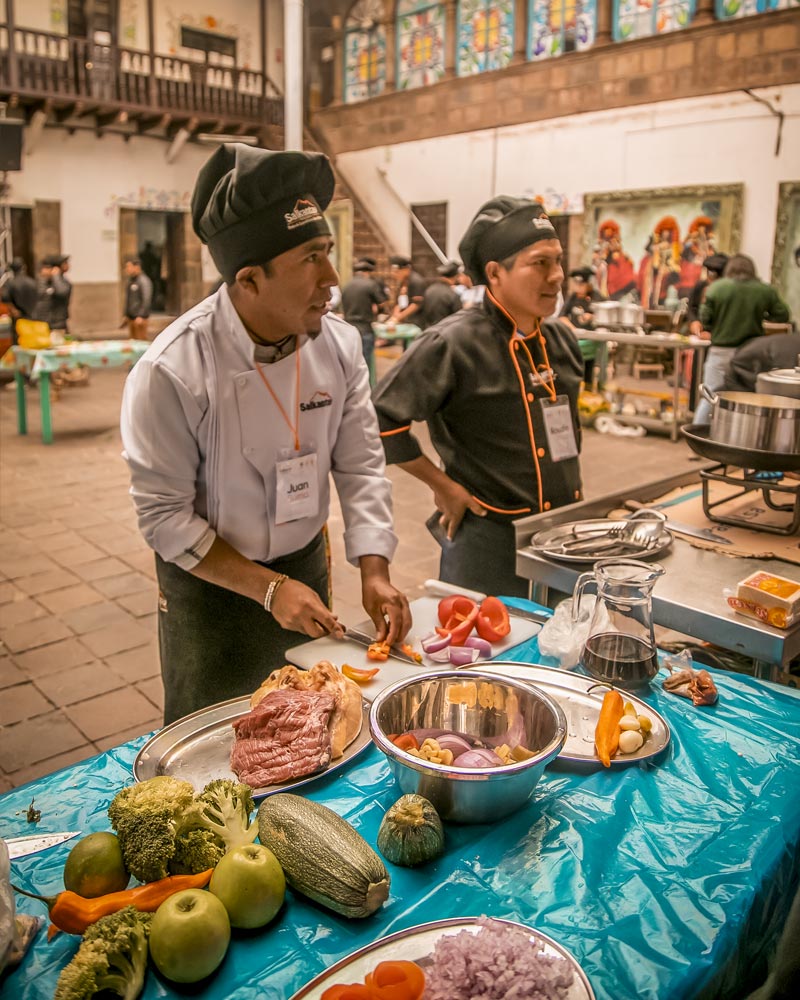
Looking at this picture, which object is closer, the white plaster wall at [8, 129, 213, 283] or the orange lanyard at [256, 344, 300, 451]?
the orange lanyard at [256, 344, 300, 451]

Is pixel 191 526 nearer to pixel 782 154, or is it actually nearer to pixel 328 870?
pixel 328 870

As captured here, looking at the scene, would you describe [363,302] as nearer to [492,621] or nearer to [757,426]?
[757,426]

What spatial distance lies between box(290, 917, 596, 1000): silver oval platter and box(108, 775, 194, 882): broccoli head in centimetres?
25

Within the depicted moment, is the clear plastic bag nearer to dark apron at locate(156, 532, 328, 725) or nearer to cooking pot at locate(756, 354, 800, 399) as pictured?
dark apron at locate(156, 532, 328, 725)

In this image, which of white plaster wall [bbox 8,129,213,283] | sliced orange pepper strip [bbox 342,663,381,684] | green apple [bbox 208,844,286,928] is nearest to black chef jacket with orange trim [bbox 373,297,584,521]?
sliced orange pepper strip [bbox 342,663,381,684]

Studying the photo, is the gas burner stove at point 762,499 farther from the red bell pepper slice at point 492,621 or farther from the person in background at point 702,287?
the person in background at point 702,287

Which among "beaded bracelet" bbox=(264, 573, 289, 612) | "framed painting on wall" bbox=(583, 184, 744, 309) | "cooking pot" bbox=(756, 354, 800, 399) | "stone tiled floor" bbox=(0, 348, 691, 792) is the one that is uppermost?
"framed painting on wall" bbox=(583, 184, 744, 309)

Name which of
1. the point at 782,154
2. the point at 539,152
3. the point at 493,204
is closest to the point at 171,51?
the point at 539,152

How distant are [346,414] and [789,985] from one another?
4.78 feet

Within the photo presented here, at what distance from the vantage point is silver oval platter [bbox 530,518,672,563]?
2.26m

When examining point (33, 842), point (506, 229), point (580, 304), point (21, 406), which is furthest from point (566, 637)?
point (580, 304)

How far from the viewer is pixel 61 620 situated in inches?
174

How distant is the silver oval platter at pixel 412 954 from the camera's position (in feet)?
3.24

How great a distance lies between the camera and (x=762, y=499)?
2816 mm
